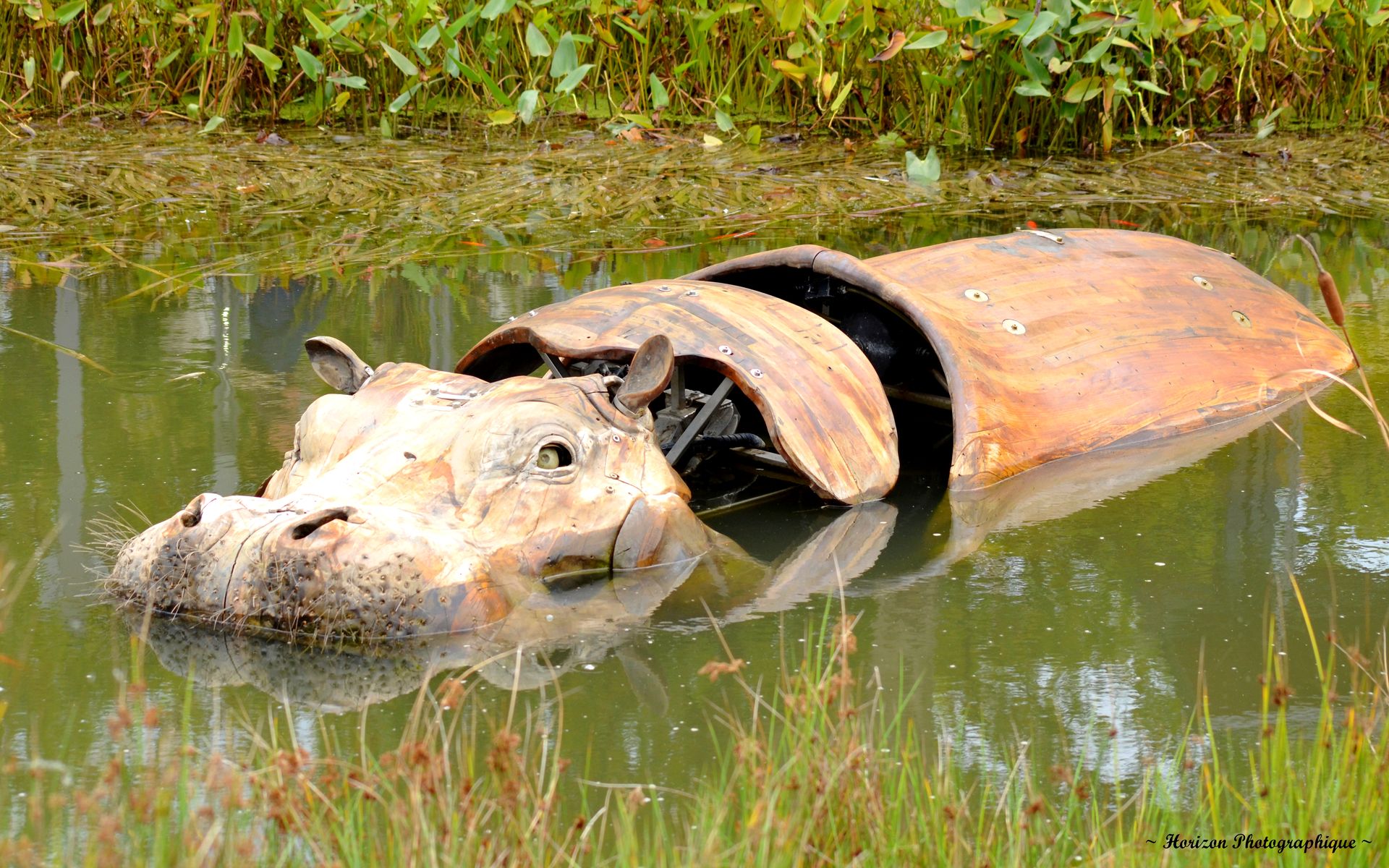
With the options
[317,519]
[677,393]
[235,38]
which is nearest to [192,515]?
[317,519]

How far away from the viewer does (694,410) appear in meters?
5.54

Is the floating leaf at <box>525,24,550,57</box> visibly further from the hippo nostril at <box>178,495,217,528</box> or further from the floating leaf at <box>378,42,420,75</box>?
the hippo nostril at <box>178,495,217,528</box>

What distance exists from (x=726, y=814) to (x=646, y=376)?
2187mm

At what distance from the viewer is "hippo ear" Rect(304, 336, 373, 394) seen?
4.75 m

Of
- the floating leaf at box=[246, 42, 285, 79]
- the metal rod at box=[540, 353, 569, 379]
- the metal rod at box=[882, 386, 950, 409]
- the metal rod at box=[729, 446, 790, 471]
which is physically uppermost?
the floating leaf at box=[246, 42, 285, 79]

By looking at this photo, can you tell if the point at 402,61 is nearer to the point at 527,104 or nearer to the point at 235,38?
the point at 527,104

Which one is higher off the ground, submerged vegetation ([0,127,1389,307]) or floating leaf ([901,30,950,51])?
floating leaf ([901,30,950,51])

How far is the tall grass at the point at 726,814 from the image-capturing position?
2389mm

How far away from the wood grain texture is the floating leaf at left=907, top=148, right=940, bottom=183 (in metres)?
3.92

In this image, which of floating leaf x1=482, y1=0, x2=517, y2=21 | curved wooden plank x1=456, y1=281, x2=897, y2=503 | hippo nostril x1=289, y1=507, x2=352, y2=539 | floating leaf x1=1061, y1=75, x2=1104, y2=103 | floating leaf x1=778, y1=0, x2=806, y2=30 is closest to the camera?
hippo nostril x1=289, y1=507, x2=352, y2=539

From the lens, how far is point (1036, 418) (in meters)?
5.57

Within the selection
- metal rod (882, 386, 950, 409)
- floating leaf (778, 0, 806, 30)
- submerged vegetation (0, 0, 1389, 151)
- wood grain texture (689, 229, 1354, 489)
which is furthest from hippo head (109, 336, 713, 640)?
submerged vegetation (0, 0, 1389, 151)

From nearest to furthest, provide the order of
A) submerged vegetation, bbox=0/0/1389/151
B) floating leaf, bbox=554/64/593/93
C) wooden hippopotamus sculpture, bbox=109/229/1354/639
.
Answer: wooden hippopotamus sculpture, bbox=109/229/1354/639 < floating leaf, bbox=554/64/593/93 < submerged vegetation, bbox=0/0/1389/151

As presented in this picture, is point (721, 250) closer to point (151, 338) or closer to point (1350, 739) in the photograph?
point (151, 338)
